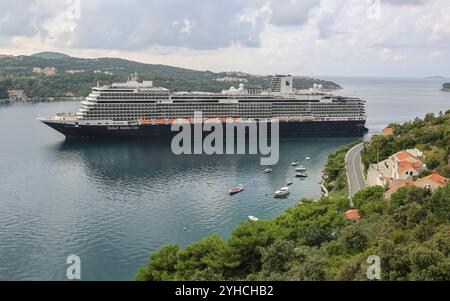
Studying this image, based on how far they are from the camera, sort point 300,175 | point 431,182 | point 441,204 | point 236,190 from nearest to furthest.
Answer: point 441,204, point 431,182, point 236,190, point 300,175

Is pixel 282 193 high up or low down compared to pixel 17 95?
down

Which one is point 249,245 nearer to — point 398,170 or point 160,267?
point 160,267

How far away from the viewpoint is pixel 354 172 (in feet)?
117

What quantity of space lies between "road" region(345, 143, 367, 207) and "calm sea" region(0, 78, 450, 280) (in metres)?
3.34

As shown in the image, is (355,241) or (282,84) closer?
(355,241)

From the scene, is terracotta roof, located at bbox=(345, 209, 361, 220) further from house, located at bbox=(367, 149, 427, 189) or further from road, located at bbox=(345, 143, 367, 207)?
house, located at bbox=(367, 149, 427, 189)

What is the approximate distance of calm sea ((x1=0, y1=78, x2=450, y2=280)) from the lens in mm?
23516

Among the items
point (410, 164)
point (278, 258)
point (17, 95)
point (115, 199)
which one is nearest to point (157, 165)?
point (115, 199)

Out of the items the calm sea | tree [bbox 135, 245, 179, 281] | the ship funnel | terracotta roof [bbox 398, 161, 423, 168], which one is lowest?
the calm sea

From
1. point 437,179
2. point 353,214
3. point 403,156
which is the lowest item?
point 353,214

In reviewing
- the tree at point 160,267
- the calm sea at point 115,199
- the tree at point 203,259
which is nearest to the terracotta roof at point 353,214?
the calm sea at point 115,199

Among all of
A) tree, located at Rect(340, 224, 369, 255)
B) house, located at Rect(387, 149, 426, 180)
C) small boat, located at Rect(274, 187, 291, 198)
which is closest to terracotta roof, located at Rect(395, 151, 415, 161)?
house, located at Rect(387, 149, 426, 180)

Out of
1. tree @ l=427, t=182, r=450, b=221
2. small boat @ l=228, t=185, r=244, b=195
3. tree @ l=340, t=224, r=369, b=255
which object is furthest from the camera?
small boat @ l=228, t=185, r=244, b=195

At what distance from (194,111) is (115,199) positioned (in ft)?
114
